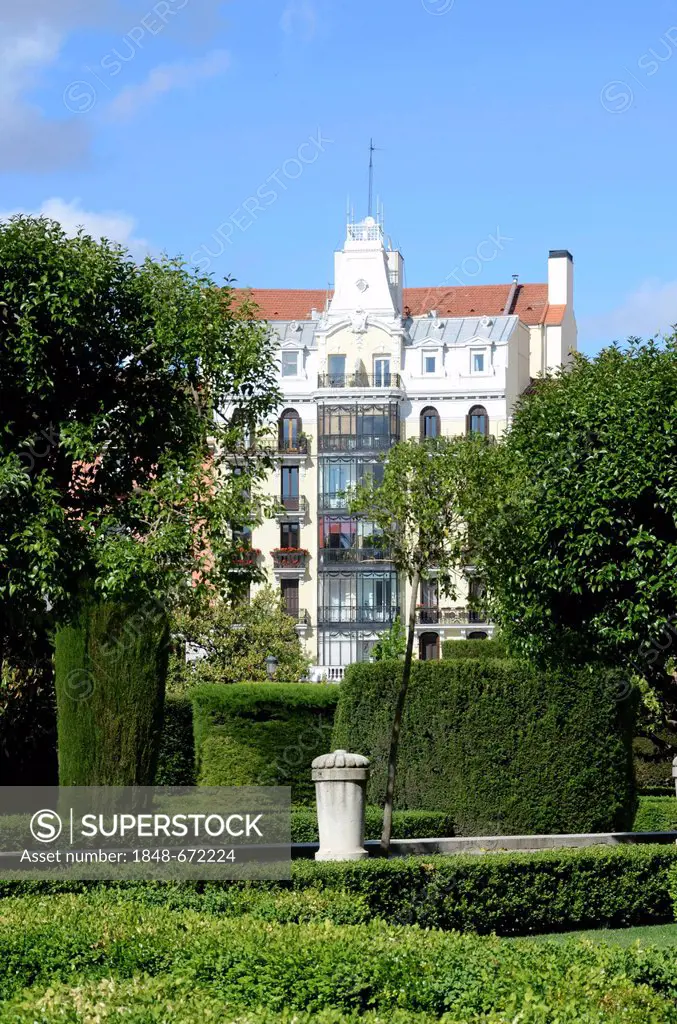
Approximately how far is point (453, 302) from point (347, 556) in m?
15.9

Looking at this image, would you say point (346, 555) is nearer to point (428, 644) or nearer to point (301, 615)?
point (301, 615)

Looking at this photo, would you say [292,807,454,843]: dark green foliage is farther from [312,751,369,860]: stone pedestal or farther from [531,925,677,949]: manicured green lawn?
[531,925,677,949]: manicured green lawn

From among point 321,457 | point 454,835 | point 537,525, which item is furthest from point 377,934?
point 321,457

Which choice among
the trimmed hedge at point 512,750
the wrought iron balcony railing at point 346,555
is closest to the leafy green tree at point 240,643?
the wrought iron balcony railing at point 346,555

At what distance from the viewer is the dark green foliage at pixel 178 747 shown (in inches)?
1049

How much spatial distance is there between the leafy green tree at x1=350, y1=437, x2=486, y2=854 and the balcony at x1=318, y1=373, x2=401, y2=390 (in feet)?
153

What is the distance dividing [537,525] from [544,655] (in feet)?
7.52

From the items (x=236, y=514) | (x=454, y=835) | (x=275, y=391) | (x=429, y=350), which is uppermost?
(x=429, y=350)

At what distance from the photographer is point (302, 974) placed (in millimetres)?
9008

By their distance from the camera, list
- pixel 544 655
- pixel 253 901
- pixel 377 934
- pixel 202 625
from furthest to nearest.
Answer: pixel 202 625 → pixel 544 655 → pixel 253 901 → pixel 377 934

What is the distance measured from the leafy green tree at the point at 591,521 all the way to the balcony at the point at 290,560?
43.1m

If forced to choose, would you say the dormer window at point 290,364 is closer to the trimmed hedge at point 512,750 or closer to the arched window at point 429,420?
the arched window at point 429,420

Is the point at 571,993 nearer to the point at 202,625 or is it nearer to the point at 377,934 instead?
the point at 377,934

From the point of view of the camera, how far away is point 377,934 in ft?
33.3
